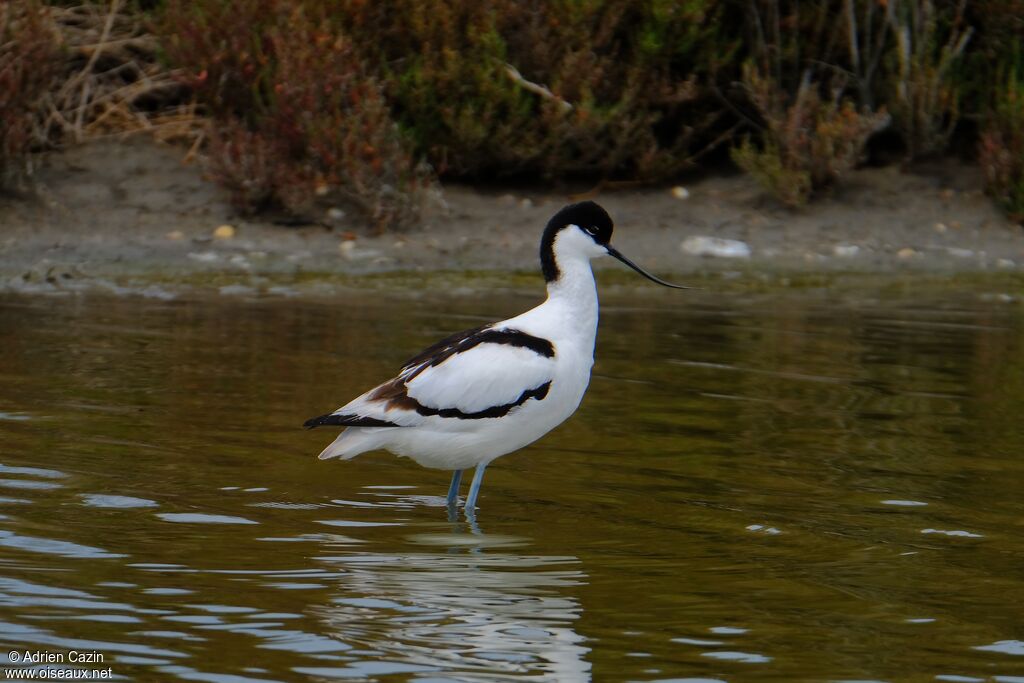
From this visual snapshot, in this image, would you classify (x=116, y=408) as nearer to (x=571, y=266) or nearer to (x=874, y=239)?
(x=571, y=266)

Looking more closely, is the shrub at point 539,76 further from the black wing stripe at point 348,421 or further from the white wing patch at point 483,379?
the black wing stripe at point 348,421

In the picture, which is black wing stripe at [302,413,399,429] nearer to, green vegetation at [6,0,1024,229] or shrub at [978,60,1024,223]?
green vegetation at [6,0,1024,229]

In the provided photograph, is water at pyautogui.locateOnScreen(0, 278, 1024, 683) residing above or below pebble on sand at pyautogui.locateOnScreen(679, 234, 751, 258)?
above

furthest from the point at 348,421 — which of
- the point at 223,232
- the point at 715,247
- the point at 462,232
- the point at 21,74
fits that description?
the point at 21,74

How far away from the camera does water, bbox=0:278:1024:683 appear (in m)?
4.04

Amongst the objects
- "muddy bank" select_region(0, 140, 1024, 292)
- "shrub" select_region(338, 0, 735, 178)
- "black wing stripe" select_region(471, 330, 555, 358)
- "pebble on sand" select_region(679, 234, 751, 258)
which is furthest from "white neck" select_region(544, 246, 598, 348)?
"shrub" select_region(338, 0, 735, 178)

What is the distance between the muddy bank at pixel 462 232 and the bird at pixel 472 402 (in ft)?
15.0

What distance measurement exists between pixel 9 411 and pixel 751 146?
273 inches

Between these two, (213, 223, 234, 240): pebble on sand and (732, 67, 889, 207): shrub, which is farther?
(732, 67, 889, 207): shrub

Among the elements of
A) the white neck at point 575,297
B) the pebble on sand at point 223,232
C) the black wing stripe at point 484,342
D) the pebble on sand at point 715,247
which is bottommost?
the pebble on sand at point 223,232

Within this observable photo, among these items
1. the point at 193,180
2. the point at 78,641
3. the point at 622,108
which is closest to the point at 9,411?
the point at 78,641

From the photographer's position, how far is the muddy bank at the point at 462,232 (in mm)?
10578

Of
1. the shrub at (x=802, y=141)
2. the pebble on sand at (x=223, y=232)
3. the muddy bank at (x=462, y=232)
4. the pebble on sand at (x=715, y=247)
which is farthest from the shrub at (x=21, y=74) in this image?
the shrub at (x=802, y=141)

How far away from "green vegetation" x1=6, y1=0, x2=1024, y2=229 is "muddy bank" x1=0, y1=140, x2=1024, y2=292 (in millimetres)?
202
